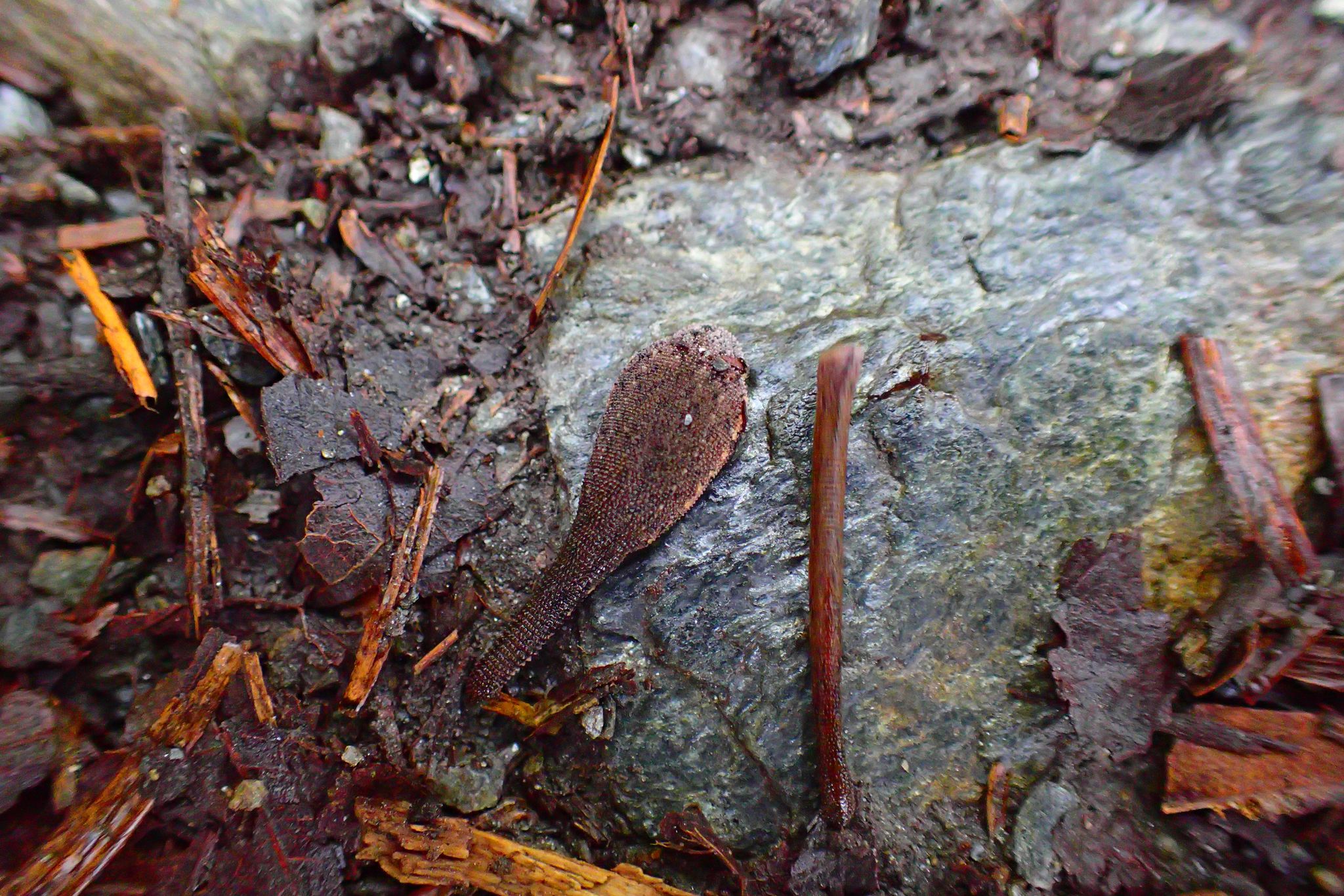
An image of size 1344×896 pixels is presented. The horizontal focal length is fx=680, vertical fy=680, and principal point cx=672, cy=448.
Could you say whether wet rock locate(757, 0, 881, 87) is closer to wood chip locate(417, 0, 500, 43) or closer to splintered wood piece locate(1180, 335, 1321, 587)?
wood chip locate(417, 0, 500, 43)

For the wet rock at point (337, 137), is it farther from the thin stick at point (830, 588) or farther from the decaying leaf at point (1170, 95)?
the decaying leaf at point (1170, 95)

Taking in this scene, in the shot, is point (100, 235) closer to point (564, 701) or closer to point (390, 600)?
point (390, 600)

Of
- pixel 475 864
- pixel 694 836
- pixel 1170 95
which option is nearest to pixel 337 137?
pixel 475 864

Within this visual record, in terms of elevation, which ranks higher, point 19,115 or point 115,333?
point 19,115

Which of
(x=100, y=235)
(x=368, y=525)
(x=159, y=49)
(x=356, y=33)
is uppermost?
(x=356, y=33)

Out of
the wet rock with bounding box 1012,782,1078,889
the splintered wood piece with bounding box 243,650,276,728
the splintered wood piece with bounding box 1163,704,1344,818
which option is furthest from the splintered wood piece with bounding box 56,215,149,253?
the splintered wood piece with bounding box 1163,704,1344,818

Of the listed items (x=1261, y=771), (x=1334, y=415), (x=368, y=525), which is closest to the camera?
(x=1261, y=771)

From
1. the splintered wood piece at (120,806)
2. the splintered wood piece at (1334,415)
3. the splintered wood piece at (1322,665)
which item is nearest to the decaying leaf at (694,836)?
the splintered wood piece at (120,806)

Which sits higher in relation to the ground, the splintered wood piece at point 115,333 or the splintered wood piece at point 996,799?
the splintered wood piece at point 115,333
